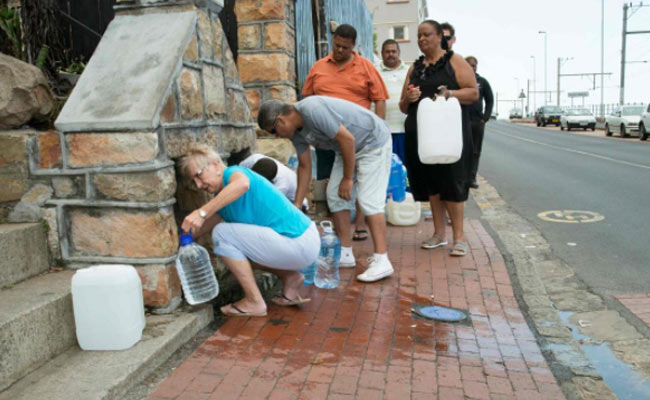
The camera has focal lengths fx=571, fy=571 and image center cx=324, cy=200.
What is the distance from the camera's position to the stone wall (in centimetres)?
330

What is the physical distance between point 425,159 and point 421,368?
2.33 metres

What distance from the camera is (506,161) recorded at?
1605 centimetres

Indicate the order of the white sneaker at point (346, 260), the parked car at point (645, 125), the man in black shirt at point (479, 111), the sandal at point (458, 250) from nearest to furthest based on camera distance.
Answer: the white sneaker at point (346, 260) < the sandal at point (458, 250) < the man in black shirt at point (479, 111) < the parked car at point (645, 125)

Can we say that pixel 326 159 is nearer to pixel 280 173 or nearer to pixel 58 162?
pixel 280 173

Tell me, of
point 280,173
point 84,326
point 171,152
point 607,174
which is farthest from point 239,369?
point 607,174

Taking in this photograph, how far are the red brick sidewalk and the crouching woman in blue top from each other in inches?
12.8

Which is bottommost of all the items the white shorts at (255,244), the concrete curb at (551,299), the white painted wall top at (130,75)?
the concrete curb at (551,299)

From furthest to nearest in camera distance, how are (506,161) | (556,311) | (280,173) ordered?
1. (506,161)
2. (280,173)
3. (556,311)

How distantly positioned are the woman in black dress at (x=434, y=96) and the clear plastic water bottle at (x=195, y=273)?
232cm

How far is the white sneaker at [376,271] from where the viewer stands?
14.5 ft

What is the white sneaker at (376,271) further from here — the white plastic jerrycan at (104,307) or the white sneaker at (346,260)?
the white plastic jerrycan at (104,307)

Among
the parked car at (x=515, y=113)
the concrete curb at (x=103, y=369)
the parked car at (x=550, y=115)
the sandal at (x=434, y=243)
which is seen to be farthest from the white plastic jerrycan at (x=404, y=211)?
the parked car at (x=515, y=113)

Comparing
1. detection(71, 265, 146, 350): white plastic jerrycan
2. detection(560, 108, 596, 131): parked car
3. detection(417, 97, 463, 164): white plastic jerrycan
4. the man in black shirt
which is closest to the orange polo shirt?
detection(417, 97, 463, 164): white plastic jerrycan

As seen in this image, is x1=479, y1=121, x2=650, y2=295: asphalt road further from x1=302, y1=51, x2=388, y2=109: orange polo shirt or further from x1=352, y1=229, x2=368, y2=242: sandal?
x1=302, y1=51, x2=388, y2=109: orange polo shirt
